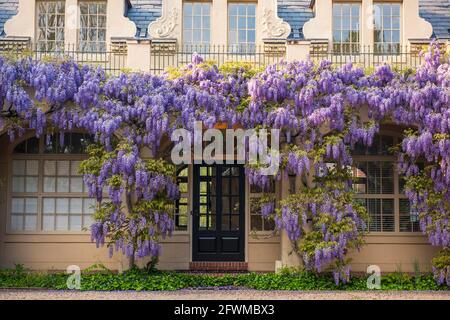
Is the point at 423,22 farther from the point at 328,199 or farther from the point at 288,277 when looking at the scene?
the point at 288,277

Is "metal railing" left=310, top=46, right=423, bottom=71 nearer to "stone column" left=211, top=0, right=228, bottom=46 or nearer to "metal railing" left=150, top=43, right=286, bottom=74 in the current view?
"metal railing" left=150, top=43, right=286, bottom=74

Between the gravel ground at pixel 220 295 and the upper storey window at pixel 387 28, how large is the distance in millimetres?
5476

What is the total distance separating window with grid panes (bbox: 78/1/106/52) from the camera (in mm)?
14836

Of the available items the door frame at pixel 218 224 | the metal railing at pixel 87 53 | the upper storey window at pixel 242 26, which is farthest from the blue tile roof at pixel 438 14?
the metal railing at pixel 87 53

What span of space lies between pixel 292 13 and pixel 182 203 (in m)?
5.18

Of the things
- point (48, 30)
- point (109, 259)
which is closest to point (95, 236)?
point (109, 259)

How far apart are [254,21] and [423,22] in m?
3.73

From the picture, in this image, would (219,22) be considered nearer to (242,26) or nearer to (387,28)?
(242,26)

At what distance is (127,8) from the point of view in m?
15.9

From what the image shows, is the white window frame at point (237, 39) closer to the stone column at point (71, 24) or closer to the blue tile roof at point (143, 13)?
the blue tile roof at point (143, 13)

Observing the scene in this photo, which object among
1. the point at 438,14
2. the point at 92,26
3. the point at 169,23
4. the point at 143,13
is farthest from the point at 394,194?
the point at 92,26

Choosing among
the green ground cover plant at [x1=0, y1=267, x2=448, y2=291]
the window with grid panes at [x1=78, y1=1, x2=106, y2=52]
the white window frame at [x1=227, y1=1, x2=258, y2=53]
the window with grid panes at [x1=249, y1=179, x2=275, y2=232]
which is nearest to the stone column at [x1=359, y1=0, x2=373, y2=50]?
the white window frame at [x1=227, y1=1, x2=258, y2=53]

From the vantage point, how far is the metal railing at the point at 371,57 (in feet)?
46.5

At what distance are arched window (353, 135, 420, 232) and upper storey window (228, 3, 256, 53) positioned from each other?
3432mm
